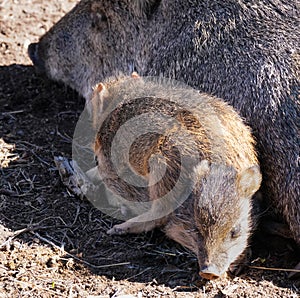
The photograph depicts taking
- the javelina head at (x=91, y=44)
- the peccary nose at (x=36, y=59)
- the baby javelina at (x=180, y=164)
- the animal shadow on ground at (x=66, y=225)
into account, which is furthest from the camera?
the peccary nose at (x=36, y=59)

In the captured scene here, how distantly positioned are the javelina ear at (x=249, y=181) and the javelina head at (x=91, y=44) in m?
2.22

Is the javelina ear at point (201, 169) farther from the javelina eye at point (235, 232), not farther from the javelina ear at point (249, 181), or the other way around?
the javelina eye at point (235, 232)

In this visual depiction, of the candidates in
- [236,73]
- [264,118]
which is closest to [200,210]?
[264,118]

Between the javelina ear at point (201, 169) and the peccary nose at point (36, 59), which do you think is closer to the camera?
the javelina ear at point (201, 169)

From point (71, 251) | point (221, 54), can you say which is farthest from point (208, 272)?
point (221, 54)

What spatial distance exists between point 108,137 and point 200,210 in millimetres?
1166

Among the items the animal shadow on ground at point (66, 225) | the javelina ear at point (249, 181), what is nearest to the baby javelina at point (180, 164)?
the javelina ear at point (249, 181)

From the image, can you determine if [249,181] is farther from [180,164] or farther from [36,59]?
[36,59]

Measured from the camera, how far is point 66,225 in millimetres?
5367

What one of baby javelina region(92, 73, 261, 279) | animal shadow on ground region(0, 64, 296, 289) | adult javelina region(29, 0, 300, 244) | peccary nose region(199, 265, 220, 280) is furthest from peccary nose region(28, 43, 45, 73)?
peccary nose region(199, 265, 220, 280)

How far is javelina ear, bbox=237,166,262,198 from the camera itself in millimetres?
4733

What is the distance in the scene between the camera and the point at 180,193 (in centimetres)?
486

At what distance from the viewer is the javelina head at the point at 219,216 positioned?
4543 mm

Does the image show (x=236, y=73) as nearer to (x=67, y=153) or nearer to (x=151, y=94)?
(x=151, y=94)
